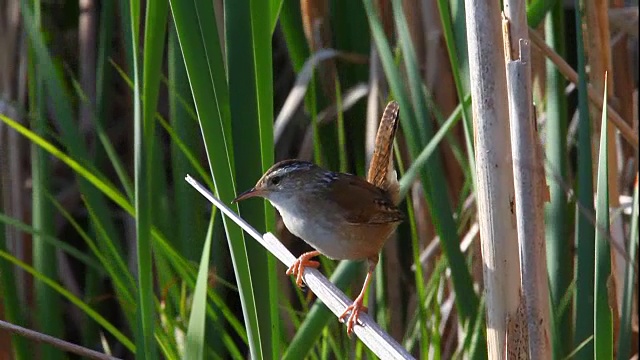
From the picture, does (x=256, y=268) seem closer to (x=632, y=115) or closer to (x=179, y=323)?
(x=179, y=323)

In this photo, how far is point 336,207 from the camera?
2.03 meters

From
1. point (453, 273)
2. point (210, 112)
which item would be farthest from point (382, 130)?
point (210, 112)

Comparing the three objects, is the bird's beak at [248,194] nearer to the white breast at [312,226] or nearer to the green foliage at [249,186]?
the green foliage at [249,186]

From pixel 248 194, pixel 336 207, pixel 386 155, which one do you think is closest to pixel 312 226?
pixel 336 207

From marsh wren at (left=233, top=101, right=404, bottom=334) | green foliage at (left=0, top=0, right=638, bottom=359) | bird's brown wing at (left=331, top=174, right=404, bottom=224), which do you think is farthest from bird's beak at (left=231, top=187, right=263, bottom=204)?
bird's brown wing at (left=331, top=174, right=404, bottom=224)

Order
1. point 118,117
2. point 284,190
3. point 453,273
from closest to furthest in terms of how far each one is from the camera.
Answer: point 453,273 → point 284,190 → point 118,117

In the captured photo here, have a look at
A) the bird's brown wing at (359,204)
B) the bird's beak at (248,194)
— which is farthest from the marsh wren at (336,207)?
the bird's beak at (248,194)

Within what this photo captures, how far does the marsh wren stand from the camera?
194 cm

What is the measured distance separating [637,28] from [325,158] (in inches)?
35.5

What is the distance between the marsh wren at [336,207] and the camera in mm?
1944

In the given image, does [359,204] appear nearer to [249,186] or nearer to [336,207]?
[336,207]

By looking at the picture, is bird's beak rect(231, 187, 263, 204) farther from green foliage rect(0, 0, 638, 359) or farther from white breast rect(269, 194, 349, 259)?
white breast rect(269, 194, 349, 259)

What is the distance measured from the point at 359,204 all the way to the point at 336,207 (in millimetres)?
56

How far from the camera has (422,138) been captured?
5.76 feet
